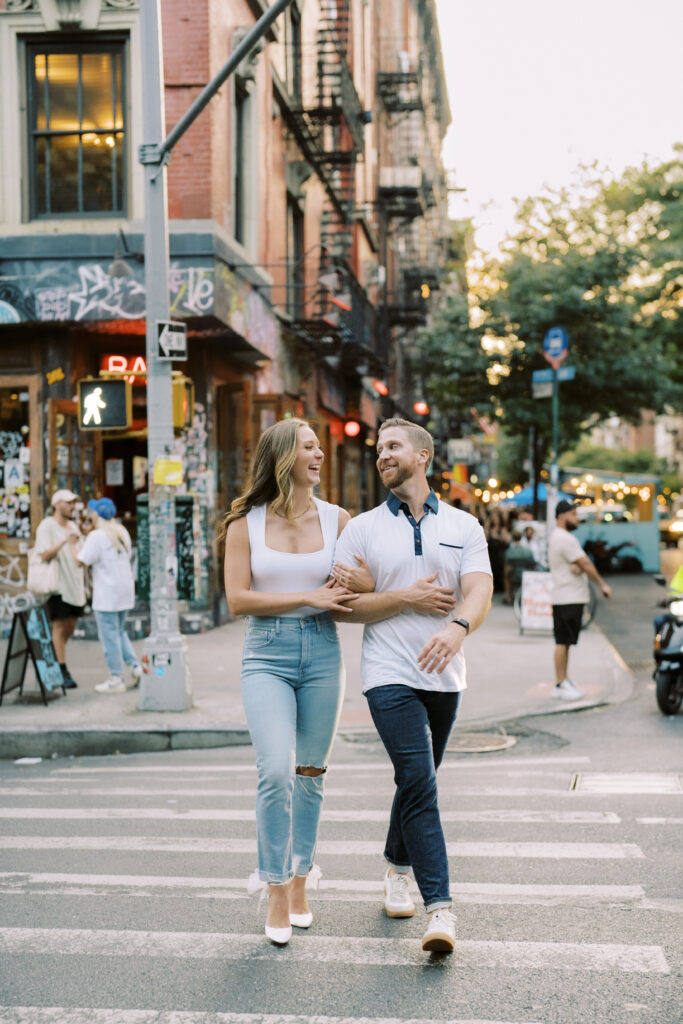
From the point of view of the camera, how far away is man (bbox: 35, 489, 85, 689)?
1115cm

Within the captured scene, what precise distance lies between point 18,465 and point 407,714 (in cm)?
1207

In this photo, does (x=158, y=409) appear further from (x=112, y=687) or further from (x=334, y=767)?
(x=334, y=767)

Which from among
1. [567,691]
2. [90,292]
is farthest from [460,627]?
[90,292]

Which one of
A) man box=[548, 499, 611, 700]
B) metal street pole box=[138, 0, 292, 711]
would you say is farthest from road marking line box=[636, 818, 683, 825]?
metal street pole box=[138, 0, 292, 711]

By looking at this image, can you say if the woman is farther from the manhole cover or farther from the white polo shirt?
the manhole cover

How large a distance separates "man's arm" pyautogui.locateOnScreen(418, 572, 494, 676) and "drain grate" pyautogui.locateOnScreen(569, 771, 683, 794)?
3229 mm

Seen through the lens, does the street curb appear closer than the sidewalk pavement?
Yes

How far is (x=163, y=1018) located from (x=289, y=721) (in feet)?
3.70

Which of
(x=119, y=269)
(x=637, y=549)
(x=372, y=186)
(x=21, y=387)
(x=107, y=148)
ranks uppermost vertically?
(x=372, y=186)

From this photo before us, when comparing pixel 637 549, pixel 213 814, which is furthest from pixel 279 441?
pixel 637 549

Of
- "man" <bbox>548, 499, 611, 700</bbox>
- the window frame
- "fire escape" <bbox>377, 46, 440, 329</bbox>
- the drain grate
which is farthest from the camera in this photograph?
"fire escape" <bbox>377, 46, 440, 329</bbox>

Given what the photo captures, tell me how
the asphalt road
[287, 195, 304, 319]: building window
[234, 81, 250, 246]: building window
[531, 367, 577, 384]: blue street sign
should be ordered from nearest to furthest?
the asphalt road
[531, 367, 577, 384]: blue street sign
[234, 81, 250, 246]: building window
[287, 195, 304, 319]: building window

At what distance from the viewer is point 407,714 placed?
14.1 feet

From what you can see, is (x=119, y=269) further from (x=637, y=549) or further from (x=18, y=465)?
(x=637, y=549)
